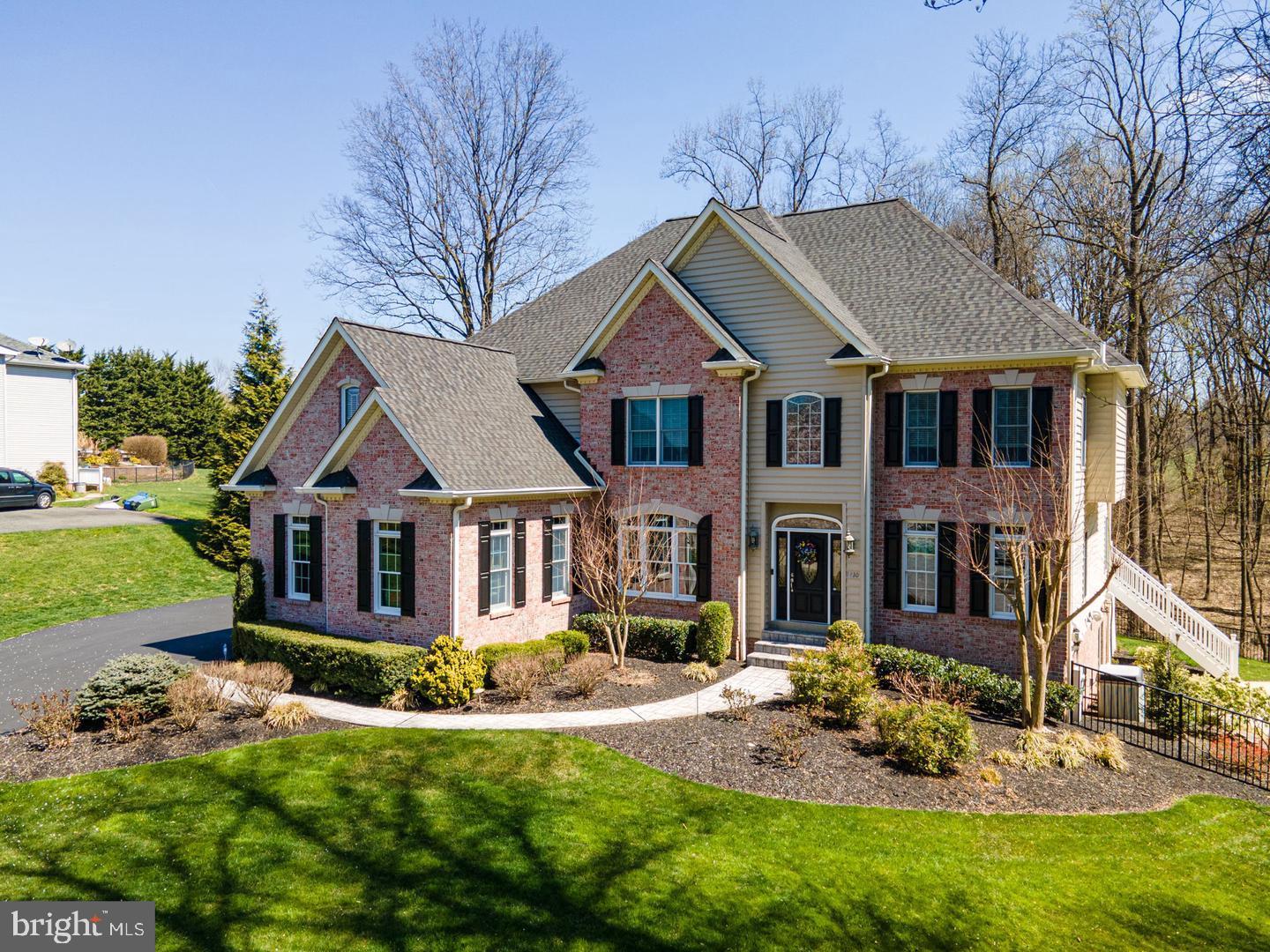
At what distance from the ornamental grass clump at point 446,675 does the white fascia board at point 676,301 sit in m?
8.07

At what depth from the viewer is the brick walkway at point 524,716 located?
13.2 metres

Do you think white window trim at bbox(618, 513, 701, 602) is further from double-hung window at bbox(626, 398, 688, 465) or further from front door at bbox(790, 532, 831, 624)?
front door at bbox(790, 532, 831, 624)

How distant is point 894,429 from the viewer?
1709 centimetres

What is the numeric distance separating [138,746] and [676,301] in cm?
1417

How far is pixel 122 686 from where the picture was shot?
42.6ft

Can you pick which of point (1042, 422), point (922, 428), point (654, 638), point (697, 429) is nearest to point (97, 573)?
point (654, 638)

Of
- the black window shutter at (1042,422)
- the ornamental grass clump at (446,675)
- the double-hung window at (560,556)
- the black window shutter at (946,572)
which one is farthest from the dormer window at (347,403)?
the black window shutter at (1042,422)

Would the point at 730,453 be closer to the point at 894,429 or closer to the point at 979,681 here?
the point at 894,429

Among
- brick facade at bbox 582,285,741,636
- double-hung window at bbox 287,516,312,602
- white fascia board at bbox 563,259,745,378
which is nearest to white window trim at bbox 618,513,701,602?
brick facade at bbox 582,285,741,636

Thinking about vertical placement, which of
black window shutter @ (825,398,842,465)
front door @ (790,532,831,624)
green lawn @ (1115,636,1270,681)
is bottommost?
green lawn @ (1115,636,1270,681)

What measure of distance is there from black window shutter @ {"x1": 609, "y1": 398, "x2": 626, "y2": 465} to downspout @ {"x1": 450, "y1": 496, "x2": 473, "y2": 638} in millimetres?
5123

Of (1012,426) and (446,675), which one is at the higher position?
(1012,426)

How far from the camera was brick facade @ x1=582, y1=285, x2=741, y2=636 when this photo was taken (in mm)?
17781

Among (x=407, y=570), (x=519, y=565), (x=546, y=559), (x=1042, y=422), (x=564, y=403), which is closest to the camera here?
(x=407, y=570)
